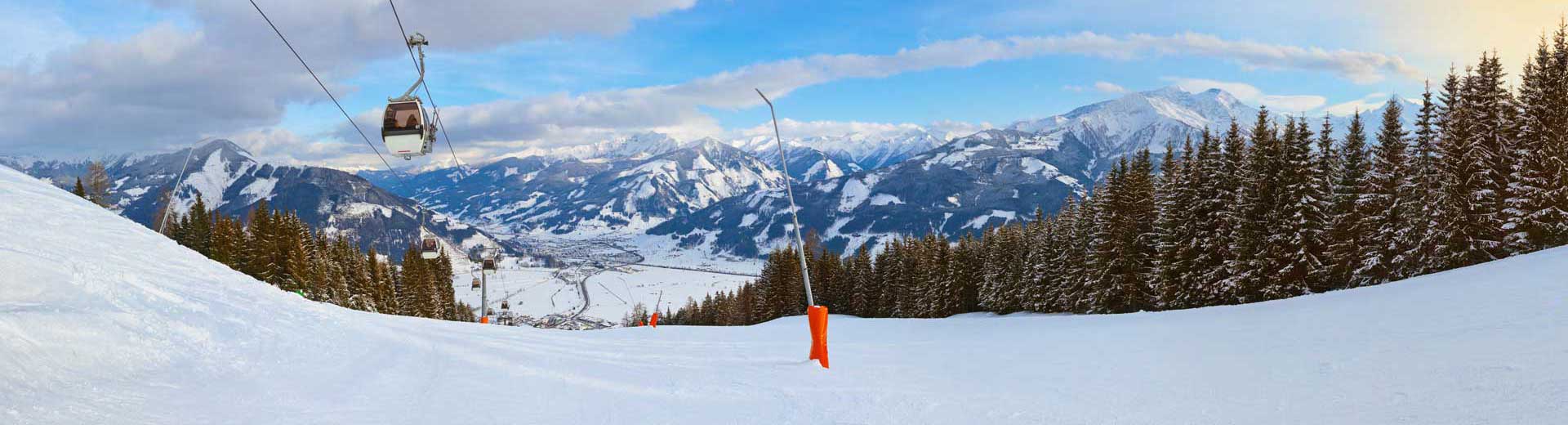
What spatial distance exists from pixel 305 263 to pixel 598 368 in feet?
172

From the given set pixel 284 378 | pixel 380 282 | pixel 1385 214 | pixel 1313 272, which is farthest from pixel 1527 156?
pixel 380 282

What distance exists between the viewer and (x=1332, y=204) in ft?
104

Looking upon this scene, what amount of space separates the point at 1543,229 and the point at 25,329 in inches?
1634

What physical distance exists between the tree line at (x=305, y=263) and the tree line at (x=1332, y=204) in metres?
44.8

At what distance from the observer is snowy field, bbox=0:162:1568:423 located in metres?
5.93

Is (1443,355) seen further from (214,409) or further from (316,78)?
(316,78)

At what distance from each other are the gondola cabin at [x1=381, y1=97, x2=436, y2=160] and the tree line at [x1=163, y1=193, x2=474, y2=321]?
104 ft

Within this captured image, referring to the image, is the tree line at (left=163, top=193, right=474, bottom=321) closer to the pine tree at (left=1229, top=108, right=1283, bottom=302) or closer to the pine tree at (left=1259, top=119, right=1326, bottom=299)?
the pine tree at (left=1229, top=108, right=1283, bottom=302)

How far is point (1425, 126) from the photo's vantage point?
31469 mm

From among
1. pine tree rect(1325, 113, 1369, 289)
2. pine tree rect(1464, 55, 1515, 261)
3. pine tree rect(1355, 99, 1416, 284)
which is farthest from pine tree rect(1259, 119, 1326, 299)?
pine tree rect(1464, 55, 1515, 261)

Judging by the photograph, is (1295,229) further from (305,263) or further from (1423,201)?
(305,263)

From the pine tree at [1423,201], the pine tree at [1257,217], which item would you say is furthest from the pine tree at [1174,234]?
the pine tree at [1423,201]

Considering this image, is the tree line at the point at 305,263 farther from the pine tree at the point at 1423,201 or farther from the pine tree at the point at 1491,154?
the pine tree at the point at 1491,154

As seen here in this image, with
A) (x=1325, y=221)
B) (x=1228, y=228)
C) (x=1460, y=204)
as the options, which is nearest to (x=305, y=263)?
(x=1228, y=228)
